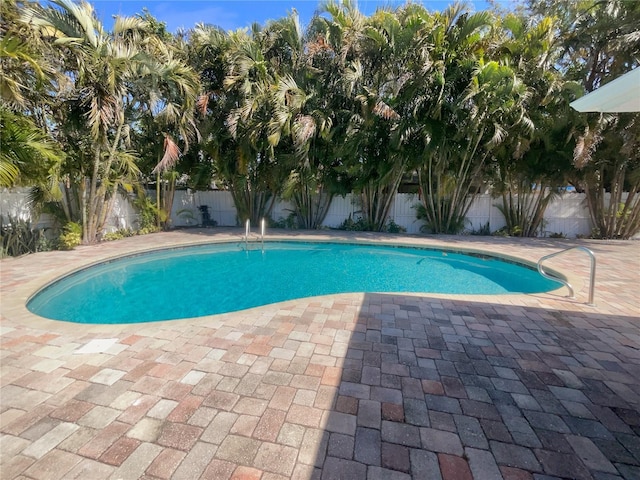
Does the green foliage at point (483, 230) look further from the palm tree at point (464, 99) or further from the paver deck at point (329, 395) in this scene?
the paver deck at point (329, 395)

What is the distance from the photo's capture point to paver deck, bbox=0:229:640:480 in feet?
5.71

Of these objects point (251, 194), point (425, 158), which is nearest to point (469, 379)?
point (425, 158)

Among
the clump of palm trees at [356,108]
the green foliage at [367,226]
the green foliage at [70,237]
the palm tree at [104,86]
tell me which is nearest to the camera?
the palm tree at [104,86]

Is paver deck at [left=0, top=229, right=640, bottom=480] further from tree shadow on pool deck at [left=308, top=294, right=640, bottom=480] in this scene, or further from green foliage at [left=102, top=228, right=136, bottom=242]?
green foliage at [left=102, top=228, right=136, bottom=242]

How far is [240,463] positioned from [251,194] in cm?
1056

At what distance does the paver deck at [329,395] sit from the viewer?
174 cm

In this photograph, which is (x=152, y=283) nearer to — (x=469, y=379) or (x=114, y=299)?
(x=114, y=299)

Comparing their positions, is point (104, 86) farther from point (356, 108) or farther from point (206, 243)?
point (356, 108)

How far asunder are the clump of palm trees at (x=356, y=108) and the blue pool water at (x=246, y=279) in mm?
2498

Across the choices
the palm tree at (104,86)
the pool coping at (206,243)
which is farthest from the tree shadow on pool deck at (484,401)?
the palm tree at (104,86)

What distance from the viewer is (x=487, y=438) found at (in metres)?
1.90

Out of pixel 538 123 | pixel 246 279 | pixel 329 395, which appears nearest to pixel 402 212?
pixel 538 123

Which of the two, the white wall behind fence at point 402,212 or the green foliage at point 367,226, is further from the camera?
the green foliage at point 367,226

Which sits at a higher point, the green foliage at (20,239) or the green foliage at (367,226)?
the green foliage at (367,226)
